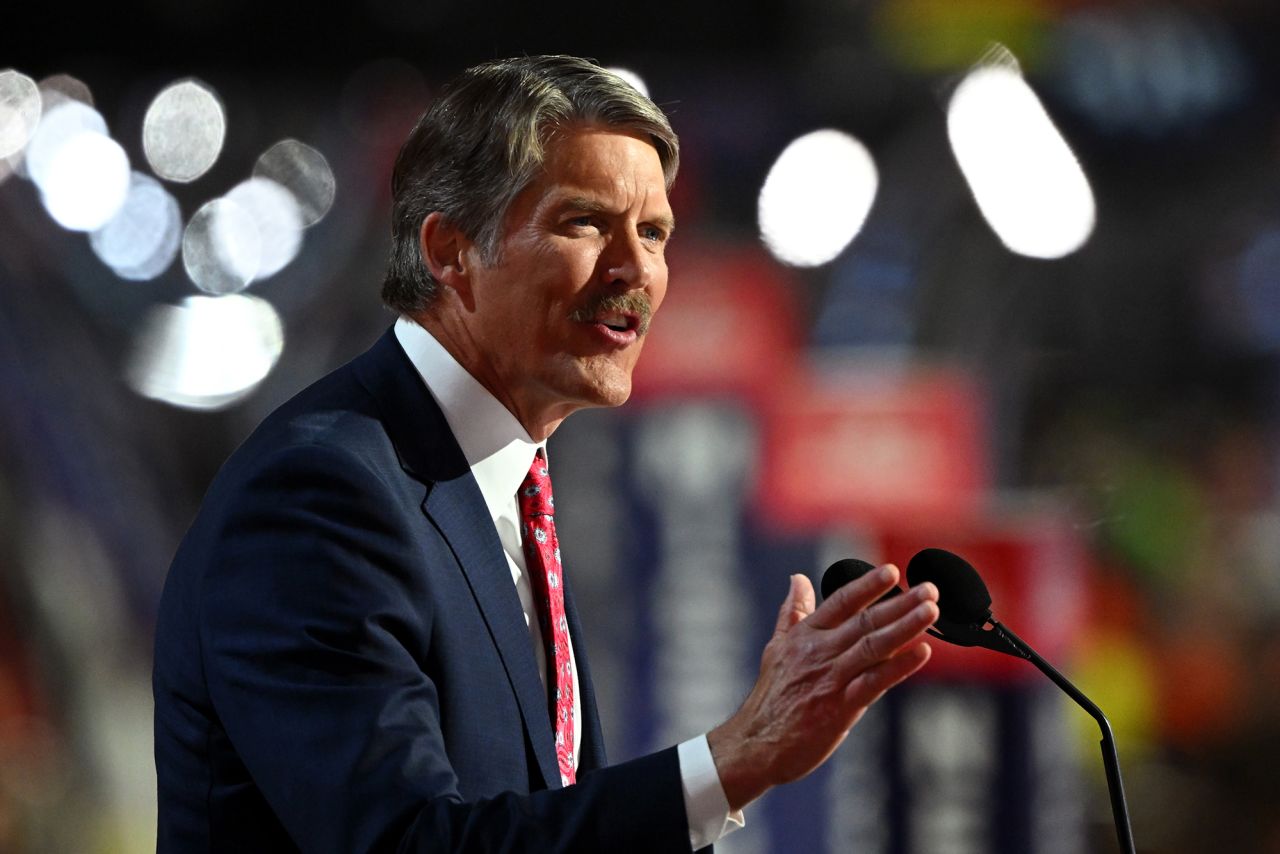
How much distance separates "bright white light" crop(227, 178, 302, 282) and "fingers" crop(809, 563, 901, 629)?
102 inches

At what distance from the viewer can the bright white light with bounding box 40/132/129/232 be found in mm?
3404

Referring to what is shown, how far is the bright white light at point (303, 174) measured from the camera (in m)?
3.34

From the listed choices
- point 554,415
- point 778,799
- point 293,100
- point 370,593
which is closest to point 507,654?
point 370,593

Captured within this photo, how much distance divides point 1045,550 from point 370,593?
2351 millimetres

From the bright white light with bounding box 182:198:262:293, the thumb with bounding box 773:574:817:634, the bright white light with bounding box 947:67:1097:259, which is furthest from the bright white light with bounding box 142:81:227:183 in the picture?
the thumb with bounding box 773:574:817:634

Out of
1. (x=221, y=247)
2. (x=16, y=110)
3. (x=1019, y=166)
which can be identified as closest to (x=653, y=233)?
(x=1019, y=166)

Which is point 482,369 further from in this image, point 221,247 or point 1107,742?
point 221,247

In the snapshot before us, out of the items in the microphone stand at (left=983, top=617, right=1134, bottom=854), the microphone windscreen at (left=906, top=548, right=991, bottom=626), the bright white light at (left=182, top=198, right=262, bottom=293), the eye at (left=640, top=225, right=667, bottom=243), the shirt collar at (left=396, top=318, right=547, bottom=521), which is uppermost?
the bright white light at (left=182, top=198, right=262, bottom=293)

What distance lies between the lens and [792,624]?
3.72 feet

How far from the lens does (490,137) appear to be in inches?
55.4

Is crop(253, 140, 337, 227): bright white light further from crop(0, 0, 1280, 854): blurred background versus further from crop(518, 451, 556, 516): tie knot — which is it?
crop(518, 451, 556, 516): tie knot

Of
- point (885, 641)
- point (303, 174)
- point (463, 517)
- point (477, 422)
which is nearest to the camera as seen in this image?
point (885, 641)

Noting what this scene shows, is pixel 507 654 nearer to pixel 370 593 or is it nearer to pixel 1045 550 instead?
pixel 370 593

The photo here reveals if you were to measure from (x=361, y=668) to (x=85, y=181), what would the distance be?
2.73m
